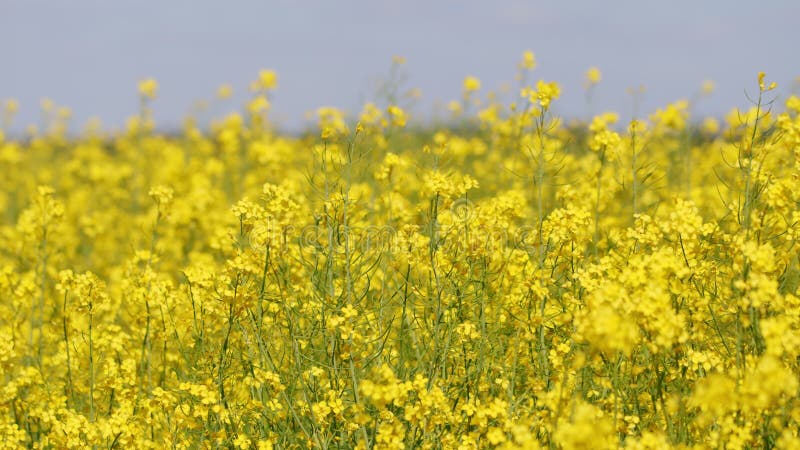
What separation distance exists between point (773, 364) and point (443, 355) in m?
1.43

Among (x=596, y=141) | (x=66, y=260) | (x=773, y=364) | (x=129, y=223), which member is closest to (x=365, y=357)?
(x=773, y=364)

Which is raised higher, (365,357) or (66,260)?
(66,260)

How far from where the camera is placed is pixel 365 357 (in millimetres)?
3633

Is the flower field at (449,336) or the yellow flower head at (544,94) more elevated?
the yellow flower head at (544,94)

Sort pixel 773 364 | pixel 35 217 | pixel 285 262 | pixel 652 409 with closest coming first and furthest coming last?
pixel 773 364 → pixel 652 409 → pixel 285 262 → pixel 35 217

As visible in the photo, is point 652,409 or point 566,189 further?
point 566,189

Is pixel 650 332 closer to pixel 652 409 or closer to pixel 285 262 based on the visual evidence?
pixel 652 409

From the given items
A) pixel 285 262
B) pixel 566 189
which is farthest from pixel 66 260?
pixel 566 189

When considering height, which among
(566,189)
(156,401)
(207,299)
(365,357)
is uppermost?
(566,189)

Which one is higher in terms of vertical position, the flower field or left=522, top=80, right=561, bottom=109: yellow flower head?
left=522, top=80, right=561, bottom=109: yellow flower head

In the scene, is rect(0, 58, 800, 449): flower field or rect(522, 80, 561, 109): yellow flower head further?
rect(522, 80, 561, 109): yellow flower head

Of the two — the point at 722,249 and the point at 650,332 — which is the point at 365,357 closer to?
the point at 650,332

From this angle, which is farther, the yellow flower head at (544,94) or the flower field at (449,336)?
the yellow flower head at (544,94)

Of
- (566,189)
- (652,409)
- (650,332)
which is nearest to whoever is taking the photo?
(650,332)
